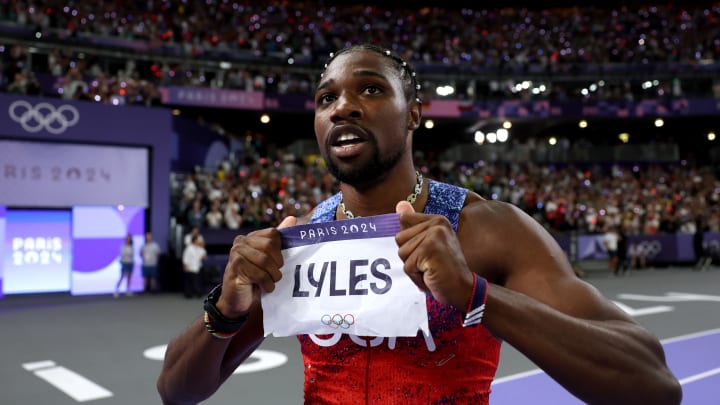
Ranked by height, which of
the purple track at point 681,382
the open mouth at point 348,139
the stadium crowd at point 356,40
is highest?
the stadium crowd at point 356,40

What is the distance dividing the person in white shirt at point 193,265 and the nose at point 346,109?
11846 mm

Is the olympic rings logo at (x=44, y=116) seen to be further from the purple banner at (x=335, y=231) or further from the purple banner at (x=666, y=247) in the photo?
the purple banner at (x=666, y=247)

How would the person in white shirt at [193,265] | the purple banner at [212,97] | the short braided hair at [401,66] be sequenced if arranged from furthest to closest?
the purple banner at [212,97], the person in white shirt at [193,265], the short braided hair at [401,66]

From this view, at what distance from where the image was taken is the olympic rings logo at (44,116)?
13547mm

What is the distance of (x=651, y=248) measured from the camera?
810 inches

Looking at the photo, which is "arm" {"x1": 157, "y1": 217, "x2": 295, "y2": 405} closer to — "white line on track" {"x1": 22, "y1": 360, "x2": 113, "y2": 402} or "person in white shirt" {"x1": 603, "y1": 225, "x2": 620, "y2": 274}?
"white line on track" {"x1": 22, "y1": 360, "x2": 113, "y2": 402}

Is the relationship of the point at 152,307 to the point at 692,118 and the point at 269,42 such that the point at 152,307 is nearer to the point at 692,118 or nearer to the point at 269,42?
the point at 269,42

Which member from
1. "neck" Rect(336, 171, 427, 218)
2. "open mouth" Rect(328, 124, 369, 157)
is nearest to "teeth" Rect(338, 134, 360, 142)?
"open mouth" Rect(328, 124, 369, 157)

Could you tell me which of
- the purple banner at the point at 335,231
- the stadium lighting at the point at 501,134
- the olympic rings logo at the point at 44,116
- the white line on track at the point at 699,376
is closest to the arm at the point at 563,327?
the purple banner at the point at 335,231

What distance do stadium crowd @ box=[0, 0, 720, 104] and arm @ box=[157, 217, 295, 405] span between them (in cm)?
2114

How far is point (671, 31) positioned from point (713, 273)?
23.4 m

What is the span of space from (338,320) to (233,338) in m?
0.49

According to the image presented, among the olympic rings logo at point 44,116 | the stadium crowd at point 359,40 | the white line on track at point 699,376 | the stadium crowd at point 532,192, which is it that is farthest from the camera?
the stadium crowd at point 359,40

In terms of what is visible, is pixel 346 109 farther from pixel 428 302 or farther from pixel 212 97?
pixel 212 97
